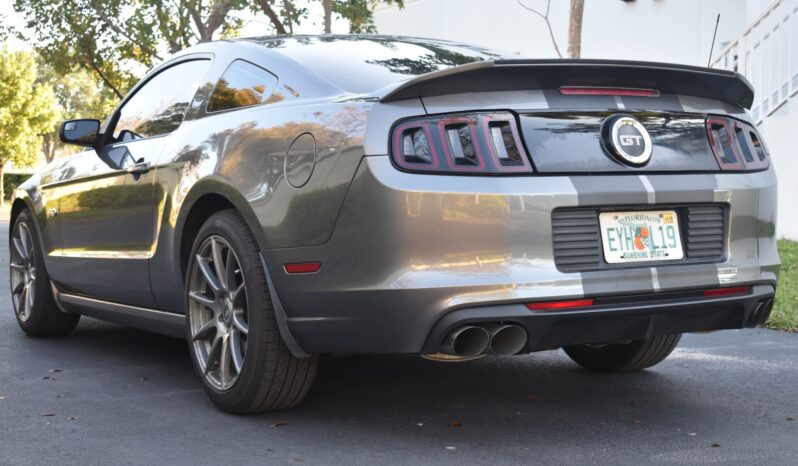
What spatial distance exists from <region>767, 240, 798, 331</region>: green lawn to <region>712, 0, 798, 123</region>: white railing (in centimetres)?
236

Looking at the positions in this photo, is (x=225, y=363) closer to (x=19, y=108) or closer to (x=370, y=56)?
(x=370, y=56)

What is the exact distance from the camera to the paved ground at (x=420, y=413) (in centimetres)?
381

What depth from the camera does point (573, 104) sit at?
385 centimetres

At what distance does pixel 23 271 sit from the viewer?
6660 millimetres

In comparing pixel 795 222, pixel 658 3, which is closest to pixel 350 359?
pixel 795 222

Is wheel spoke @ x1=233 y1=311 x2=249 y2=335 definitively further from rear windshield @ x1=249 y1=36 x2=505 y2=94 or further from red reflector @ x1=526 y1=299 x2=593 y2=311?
red reflector @ x1=526 y1=299 x2=593 y2=311

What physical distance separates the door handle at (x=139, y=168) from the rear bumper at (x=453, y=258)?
144 centimetres

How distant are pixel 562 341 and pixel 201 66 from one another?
230 centimetres

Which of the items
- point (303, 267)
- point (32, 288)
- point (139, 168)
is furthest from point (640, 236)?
point (32, 288)

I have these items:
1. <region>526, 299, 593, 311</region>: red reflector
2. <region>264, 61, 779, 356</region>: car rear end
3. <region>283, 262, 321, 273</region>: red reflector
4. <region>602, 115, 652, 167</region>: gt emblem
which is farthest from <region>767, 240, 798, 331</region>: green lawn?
<region>283, 262, 321, 273</region>: red reflector

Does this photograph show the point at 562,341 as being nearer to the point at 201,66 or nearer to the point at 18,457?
the point at 18,457

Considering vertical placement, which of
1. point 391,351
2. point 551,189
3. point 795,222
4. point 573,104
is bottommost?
point 795,222

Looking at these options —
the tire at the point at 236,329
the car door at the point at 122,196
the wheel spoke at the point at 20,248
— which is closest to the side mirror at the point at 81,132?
the car door at the point at 122,196

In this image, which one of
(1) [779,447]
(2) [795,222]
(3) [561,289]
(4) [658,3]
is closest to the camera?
(3) [561,289]
